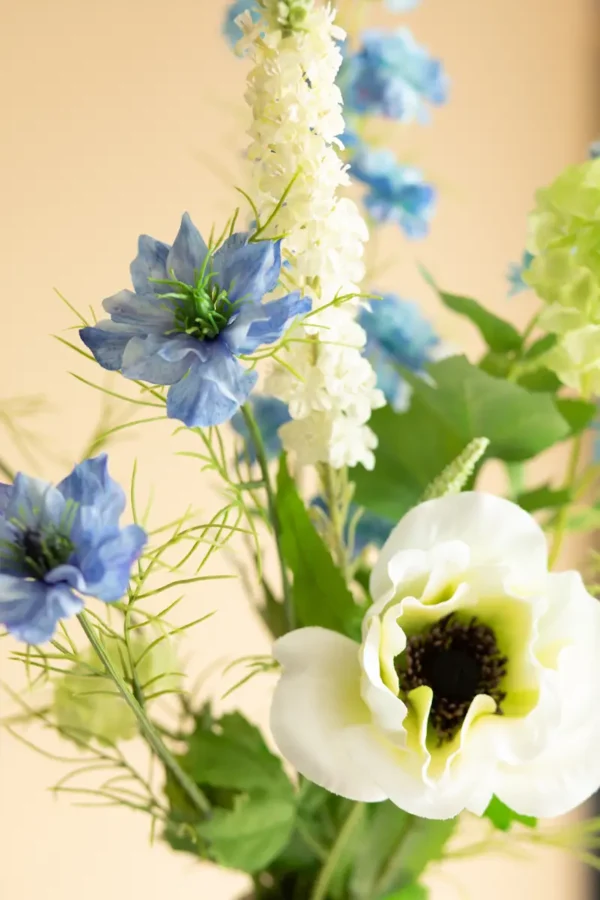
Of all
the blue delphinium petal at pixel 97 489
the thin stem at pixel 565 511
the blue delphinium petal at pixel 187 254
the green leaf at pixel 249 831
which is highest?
the blue delphinium petal at pixel 187 254

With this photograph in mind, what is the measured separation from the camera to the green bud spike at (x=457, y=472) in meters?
0.28

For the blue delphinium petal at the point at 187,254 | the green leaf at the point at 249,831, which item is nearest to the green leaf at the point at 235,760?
the green leaf at the point at 249,831

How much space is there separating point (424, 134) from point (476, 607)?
56cm

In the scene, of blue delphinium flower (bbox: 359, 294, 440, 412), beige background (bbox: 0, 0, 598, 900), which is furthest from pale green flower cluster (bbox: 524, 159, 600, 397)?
beige background (bbox: 0, 0, 598, 900)

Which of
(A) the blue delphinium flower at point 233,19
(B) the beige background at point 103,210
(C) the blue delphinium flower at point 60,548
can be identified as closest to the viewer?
(C) the blue delphinium flower at point 60,548

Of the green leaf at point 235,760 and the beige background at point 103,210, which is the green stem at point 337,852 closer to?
the green leaf at point 235,760

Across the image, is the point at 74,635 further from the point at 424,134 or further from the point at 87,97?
the point at 424,134

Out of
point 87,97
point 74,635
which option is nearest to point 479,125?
point 87,97

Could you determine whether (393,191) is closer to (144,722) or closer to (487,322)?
(487,322)

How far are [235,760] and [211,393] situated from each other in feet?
0.67

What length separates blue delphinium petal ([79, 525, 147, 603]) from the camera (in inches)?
7.8

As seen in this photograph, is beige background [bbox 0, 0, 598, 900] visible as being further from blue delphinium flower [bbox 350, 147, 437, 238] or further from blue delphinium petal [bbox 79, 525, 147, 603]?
blue delphinium petal [bbox 79, 525, 147, 603]

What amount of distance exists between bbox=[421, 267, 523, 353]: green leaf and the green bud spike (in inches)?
4.4

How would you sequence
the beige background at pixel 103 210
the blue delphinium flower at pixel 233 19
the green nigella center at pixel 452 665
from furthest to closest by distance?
the beige background at pixel 103 210 → the blue delphinium flower at pixel 233 19 → the green nigella center at pixel 452 665
